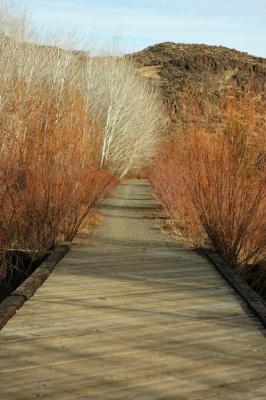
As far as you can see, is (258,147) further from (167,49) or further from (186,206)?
(167,49)

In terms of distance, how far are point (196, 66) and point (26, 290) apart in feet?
242

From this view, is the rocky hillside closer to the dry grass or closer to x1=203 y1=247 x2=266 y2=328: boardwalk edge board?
the dry grass

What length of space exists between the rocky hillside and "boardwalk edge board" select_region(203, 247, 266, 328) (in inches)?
2182

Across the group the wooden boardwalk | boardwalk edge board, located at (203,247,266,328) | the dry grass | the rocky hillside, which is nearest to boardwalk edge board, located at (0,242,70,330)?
the wooden boardwalk

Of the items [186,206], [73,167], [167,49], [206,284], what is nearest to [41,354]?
[206,284]

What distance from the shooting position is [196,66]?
3027 inches

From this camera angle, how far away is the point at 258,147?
955 centimetres

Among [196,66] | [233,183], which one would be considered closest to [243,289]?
[233,183]

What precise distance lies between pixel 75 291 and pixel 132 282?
71 cm

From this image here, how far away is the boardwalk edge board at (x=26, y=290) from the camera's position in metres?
4.82

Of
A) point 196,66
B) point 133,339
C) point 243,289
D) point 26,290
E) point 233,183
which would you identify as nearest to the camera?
point 133,339

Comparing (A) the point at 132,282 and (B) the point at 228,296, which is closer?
(B) the point at 228,296

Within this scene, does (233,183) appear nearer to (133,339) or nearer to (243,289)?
(243,289)

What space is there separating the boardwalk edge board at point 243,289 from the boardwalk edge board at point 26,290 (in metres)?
1.89
